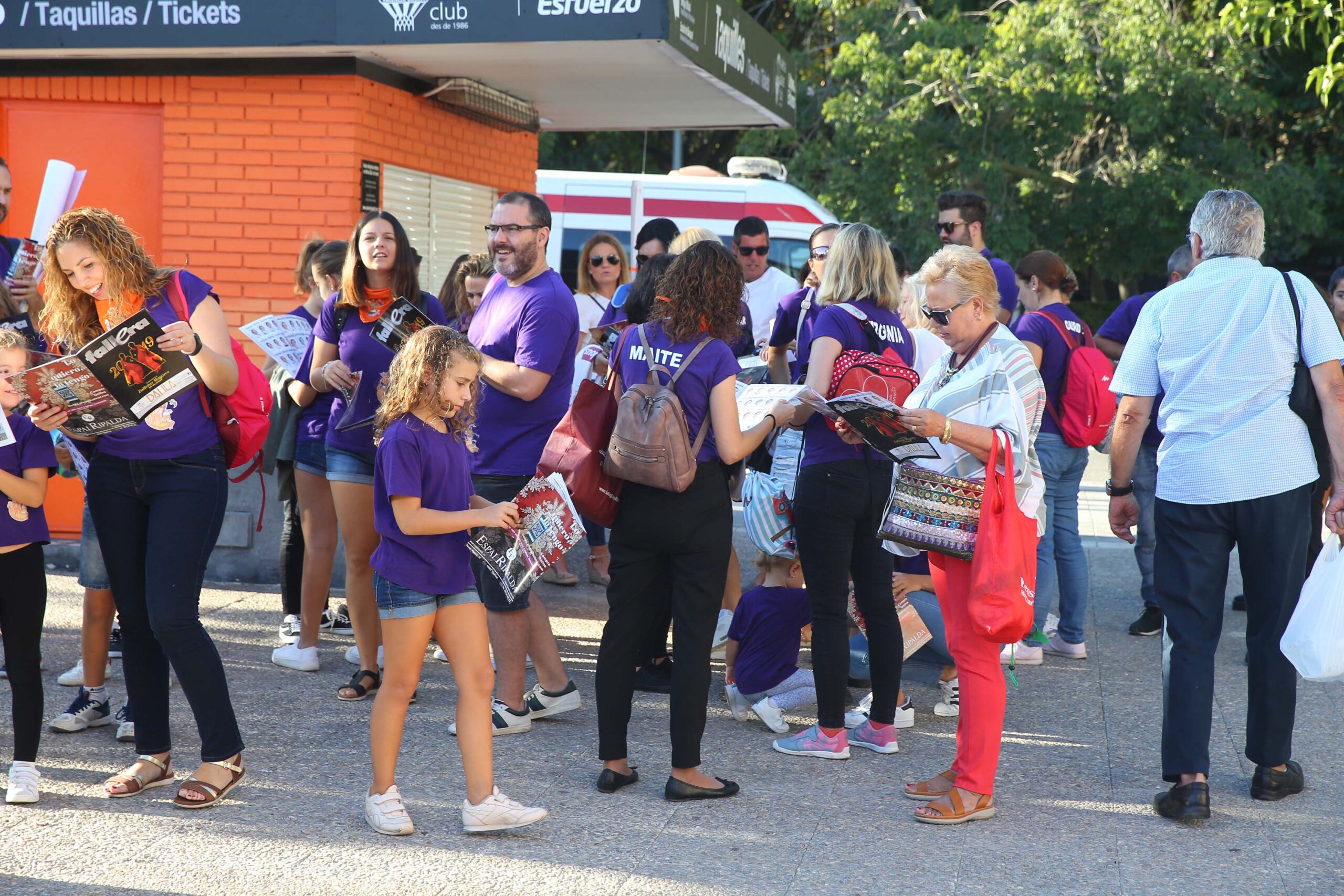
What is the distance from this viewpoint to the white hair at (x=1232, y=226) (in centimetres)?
441

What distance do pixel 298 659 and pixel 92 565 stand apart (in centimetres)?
110

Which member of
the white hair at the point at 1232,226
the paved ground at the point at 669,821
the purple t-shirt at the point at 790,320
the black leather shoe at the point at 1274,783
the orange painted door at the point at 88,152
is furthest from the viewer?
the orange painted door at the point at 88,152

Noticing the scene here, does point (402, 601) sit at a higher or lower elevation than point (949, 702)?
higher

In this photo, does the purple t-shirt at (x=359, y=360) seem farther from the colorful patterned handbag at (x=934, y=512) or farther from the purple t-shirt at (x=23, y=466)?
the colorful patterned handbag at (x=934, y=512)

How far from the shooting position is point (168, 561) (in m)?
4.18

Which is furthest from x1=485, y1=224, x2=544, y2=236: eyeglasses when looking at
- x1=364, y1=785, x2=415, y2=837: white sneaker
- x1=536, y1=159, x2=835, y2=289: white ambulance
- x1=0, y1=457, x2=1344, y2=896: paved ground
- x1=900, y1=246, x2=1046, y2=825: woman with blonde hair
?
x1=536, y1=159, x2=835, y2=289: white ambulance

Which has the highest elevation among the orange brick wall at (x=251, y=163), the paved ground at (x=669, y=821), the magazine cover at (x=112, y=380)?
the orange brick wall at (x=251, y=163)

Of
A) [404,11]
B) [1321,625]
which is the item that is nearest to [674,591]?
[1321,625]

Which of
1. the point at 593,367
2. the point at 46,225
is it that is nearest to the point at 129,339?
the point at 593,367

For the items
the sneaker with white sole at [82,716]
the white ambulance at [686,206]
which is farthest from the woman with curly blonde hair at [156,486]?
the white ambulance at [686,206]

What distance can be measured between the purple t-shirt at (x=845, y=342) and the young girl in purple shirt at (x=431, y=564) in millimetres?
1293

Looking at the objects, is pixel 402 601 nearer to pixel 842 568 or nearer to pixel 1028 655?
pixel 842 568

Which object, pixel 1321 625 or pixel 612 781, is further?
pixel 612 781

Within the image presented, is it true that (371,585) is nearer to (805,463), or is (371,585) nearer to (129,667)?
(129,667)
